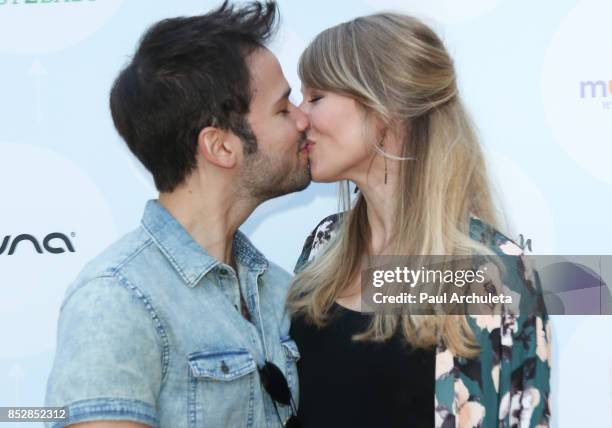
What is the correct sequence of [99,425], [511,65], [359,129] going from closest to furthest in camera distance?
[99,425], [359,129], [511,65]

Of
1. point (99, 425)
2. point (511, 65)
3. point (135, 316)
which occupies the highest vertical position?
point (511, 65)

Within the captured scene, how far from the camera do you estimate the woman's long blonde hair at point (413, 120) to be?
5.19 feet

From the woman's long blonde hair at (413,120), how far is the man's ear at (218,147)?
277mm

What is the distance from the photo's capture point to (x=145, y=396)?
1.20 metres

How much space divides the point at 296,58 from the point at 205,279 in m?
0.87

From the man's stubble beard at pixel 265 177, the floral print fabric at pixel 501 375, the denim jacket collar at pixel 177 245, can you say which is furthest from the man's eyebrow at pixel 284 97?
the floral print fabric at pixel 501 375

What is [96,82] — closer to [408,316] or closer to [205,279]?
[205,279]

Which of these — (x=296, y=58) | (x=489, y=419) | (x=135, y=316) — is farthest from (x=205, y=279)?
(x=296, y=58)

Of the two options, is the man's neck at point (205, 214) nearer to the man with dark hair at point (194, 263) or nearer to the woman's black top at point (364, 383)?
the man with dark hair at point (194, 263)

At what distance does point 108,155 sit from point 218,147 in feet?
2.41

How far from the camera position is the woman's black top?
4.77 feet

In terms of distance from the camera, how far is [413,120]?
164 cm

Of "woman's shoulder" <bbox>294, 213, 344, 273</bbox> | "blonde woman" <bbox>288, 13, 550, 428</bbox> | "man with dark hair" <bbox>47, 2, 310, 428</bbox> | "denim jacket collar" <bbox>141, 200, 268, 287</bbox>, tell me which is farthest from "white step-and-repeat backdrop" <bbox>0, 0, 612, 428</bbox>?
"denim jacket collar" <bbox>141, 200, 268, 287</bbox>

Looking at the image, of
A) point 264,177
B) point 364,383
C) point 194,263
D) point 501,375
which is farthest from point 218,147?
point 501,375
